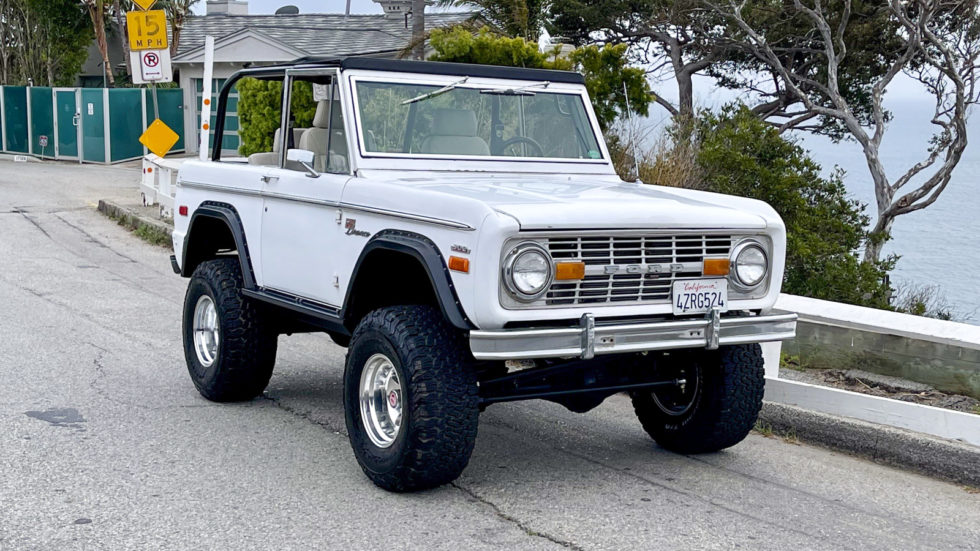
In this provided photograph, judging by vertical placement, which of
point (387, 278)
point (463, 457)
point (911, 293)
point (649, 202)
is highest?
point (649, 202)

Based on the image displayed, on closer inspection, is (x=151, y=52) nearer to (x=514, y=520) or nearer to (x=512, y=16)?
(x=512, y=16)

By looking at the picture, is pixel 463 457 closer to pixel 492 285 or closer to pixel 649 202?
pixel 492 285

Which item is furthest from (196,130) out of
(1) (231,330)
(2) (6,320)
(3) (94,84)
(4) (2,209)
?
(1) (231,330)

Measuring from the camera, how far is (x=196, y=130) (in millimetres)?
35219

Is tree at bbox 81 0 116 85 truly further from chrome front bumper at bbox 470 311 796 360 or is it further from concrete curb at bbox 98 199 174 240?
chrome front bumper at bbox 470 311 796 360

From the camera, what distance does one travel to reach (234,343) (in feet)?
22.9

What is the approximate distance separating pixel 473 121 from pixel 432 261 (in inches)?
68.1

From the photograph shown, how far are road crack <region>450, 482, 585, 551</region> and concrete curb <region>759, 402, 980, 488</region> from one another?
2.21 meters

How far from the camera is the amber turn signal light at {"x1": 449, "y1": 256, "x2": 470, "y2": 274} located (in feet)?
16.6

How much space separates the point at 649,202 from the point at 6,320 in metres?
6.31

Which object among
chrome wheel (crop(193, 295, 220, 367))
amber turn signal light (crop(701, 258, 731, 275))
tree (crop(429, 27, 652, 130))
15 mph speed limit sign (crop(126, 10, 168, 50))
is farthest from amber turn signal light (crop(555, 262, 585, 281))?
15 mph speed limit sign (crop(126, 10, 168, 50))

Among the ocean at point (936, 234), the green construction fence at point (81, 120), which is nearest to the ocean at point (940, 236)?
the ocean at point (936, 234)

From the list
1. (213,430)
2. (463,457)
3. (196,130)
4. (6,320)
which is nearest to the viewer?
(463,457)

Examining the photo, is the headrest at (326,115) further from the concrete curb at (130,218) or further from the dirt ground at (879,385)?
the concrete curb at (130,218)
